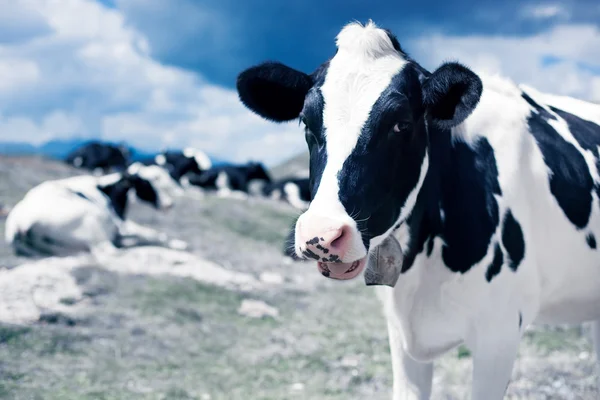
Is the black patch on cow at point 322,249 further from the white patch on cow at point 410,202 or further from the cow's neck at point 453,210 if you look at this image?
the cow's neck at point 453,210

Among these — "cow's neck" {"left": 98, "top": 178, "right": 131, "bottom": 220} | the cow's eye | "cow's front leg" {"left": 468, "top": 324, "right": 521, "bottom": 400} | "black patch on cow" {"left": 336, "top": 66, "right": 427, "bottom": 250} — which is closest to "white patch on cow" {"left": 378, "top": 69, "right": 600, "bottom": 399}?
"cow's front leg" {"left": 468, "top": 324, "right": 521, "bottom": 400}

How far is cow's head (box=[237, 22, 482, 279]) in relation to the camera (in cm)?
229

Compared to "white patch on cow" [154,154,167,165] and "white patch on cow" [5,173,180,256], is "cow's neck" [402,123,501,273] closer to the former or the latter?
"white patch on cow" [5,173,180,256]

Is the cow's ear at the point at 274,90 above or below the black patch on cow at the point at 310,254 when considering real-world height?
above

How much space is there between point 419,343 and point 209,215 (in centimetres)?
1074

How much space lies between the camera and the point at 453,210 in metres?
2.98

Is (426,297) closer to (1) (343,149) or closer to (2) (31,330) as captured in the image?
(1) (343,149)

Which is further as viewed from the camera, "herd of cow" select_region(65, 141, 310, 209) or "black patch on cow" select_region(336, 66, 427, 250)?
"herd of cow" select_region(65, 141, 310, 209)

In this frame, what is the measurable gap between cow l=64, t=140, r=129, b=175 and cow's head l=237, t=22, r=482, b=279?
25.0 metres

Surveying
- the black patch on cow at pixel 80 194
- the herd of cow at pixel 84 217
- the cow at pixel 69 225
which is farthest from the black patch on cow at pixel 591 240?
the black patch on cow at pixel 80 194

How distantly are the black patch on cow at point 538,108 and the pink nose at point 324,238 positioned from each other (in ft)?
6.05

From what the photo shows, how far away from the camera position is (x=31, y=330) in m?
6.06

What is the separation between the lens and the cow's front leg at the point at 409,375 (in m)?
3.34

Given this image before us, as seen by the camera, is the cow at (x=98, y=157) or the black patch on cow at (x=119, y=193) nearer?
the black patch on cow at (x=119, y=193)
